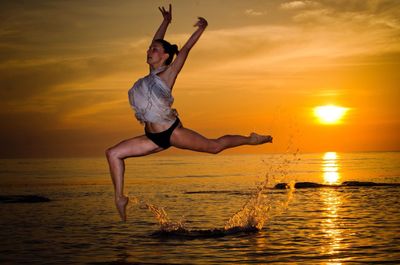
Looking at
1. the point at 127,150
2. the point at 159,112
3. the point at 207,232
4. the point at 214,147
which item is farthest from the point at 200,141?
the point at 207,232

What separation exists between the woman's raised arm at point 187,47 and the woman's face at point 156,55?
10.9 inches

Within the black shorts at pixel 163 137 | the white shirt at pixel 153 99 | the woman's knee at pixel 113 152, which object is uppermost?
the white shirt at pixel 153 99

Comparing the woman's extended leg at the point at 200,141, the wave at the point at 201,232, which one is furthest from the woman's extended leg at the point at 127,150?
the wave at the point at 201,232

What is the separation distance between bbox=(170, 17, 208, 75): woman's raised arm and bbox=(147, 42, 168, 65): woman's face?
276 mm

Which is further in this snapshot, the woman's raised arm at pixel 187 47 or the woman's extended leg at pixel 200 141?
the woman's extended leg at pixel 200 141

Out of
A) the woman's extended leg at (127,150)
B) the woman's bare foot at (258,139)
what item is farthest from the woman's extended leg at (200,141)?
the woman's extended leg at (127,150)

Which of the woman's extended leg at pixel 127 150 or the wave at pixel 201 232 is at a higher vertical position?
the woman's extended leg at pixel 127 150

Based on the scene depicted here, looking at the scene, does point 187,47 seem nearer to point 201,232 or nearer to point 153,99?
point 153,99

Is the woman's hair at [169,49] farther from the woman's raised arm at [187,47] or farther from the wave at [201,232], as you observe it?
the wave at [201,232]

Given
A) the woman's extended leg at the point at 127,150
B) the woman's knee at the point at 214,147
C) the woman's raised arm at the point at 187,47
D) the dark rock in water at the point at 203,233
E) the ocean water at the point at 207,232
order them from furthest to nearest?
the dark rock in water at the point at 203,233 < the ocean water at the point at 207,232 < the woman's knee at the point at 214,147 < the woman's extended leg at the point at 127,150 < the woman's raised arm at the point at 187,47

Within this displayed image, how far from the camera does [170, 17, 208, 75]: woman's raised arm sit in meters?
8.65

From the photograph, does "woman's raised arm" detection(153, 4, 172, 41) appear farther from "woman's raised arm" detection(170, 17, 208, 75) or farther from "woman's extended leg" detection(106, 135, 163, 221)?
"woman's extended leg" detection(106, 135, 163, 221)

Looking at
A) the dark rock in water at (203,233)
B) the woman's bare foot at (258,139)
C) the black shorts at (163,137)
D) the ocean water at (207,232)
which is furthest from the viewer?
the dark rock in water at (203,233)

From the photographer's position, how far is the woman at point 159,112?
→ 8.75m
